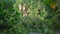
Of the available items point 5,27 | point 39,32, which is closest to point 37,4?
point 39,32

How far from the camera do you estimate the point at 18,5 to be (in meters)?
2.41

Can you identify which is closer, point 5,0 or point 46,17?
point 5,0

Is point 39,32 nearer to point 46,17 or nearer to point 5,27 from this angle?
point 46,17

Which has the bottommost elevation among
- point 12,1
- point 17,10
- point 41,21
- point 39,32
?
point 39,32

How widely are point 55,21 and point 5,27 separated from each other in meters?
0.79

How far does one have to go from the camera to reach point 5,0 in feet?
7.41

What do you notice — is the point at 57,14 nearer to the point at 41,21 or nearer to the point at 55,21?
the point at 55,21

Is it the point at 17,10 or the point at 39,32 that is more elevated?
the point at 17,10

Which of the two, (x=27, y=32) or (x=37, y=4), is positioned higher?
(x=37, y=4)

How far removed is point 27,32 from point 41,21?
29cm

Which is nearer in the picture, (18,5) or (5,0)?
(5,0)

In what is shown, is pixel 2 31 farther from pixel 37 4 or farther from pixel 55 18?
pixel 55 18

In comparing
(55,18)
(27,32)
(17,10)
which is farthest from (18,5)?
(55,18)

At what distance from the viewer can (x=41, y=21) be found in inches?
93.5
